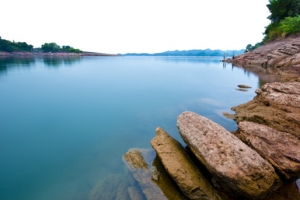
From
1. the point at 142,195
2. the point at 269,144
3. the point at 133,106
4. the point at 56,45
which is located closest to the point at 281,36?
the point at 133,106

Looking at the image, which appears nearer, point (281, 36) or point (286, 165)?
point (286, 165)

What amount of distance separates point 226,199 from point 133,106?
1070 centimetres

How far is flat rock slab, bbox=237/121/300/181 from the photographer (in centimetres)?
438

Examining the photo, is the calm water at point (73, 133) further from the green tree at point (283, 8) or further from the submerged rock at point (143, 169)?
the green tree at point (283, 8)

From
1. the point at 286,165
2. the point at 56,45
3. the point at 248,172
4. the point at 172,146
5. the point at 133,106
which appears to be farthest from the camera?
the point at 56,45

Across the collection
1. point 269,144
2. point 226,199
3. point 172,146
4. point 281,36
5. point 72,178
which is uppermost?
point 281,36

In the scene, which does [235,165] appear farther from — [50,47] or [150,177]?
[50,47]

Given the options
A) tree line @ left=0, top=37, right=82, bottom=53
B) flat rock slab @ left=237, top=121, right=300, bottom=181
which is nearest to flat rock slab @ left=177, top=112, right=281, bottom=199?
flat rock slab @ left=237, top=121, right=300, bottom=181

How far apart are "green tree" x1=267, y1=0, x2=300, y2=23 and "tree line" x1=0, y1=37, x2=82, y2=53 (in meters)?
133

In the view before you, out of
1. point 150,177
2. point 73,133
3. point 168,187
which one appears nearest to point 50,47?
point 73,133

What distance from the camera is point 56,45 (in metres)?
140

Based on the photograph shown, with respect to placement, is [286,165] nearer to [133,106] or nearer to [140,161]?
[140,161]

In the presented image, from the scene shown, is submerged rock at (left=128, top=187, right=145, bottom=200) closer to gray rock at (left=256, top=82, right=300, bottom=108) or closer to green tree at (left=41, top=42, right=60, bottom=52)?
gray rock at (left=256, top=82, right=300, bottom=108)

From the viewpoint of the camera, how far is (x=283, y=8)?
44.4 meters
